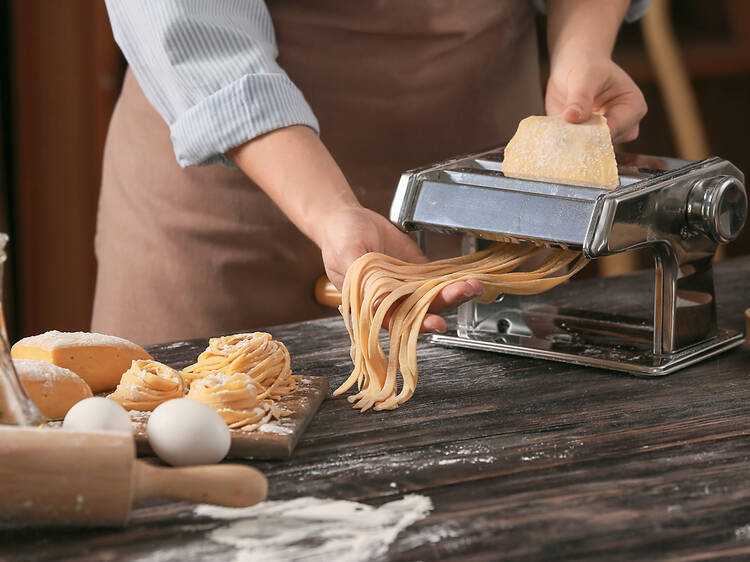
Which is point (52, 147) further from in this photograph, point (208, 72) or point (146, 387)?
point (146, 387)

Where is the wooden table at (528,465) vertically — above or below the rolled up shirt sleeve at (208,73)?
below

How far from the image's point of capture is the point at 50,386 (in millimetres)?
1043

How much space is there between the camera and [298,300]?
5.93 ft

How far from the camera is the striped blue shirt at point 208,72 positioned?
1.40 metres

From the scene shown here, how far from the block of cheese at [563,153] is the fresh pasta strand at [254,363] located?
37cm

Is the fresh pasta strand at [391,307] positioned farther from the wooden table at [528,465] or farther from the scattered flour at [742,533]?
the scattered flour at [742,533]

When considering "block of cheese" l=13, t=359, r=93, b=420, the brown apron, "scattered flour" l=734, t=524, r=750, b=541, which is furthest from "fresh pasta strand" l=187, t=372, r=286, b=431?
the brown apron

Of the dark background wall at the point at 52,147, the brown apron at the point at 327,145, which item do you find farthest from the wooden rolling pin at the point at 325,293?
the dark background wall at the point at 52,147

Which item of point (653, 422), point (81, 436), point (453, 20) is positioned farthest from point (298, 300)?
point (81, 436)

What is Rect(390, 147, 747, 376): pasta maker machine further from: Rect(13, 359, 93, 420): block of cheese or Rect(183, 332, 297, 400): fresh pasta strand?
Rect(13, 359, 93, 420): block of cheese

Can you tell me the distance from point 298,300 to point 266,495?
94 centimetres

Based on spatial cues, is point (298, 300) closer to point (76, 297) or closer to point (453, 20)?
point (453, 20)

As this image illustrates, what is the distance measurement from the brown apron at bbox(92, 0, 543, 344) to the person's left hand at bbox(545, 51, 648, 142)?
224 mm

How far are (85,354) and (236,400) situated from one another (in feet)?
0.66
